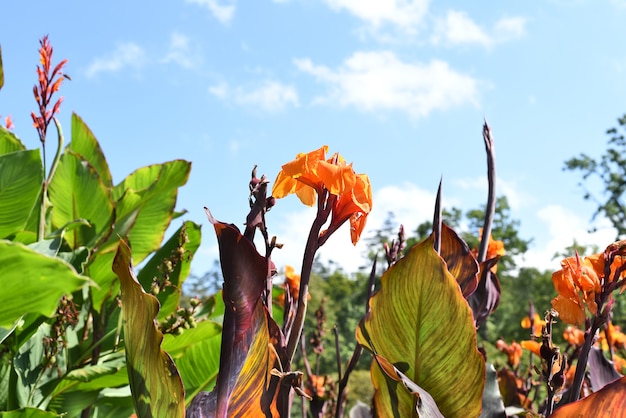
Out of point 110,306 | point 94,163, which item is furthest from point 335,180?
point 94,163

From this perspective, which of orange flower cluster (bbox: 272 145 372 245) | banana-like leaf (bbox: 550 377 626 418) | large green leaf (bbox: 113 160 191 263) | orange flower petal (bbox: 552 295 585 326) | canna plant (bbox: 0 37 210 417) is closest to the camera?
banana-like leaf (bbox: 550 377 626 418)

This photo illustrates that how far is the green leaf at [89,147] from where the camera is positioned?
1.96 m

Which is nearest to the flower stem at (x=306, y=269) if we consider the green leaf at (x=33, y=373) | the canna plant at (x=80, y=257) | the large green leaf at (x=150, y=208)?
the canna plant at (x=80, y=257)

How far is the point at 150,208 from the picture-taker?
1773mm

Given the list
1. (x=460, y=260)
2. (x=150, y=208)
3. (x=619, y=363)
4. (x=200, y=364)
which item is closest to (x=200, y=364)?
(x=200, y=364)

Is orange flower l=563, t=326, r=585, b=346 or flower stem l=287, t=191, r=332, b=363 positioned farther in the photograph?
orange flower l=563, t=326, r=585, b=346

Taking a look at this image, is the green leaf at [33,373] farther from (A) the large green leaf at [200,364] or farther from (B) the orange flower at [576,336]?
(B) the orange flower at [576,336]

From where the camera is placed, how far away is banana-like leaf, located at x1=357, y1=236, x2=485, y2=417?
69 cm

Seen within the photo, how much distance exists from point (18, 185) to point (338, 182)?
978mm

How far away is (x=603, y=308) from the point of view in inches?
31.0

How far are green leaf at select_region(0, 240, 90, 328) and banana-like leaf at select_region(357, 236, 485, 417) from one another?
35cm

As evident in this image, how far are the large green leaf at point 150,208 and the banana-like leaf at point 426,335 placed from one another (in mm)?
1088

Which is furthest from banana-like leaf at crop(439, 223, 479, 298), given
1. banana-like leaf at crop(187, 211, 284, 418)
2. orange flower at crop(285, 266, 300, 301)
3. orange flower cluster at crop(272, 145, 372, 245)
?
orange flower at crop(285, 266, 300, 301)

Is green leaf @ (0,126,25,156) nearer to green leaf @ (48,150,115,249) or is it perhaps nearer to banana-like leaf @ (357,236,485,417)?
green leaf @ (48,150,115,249)
